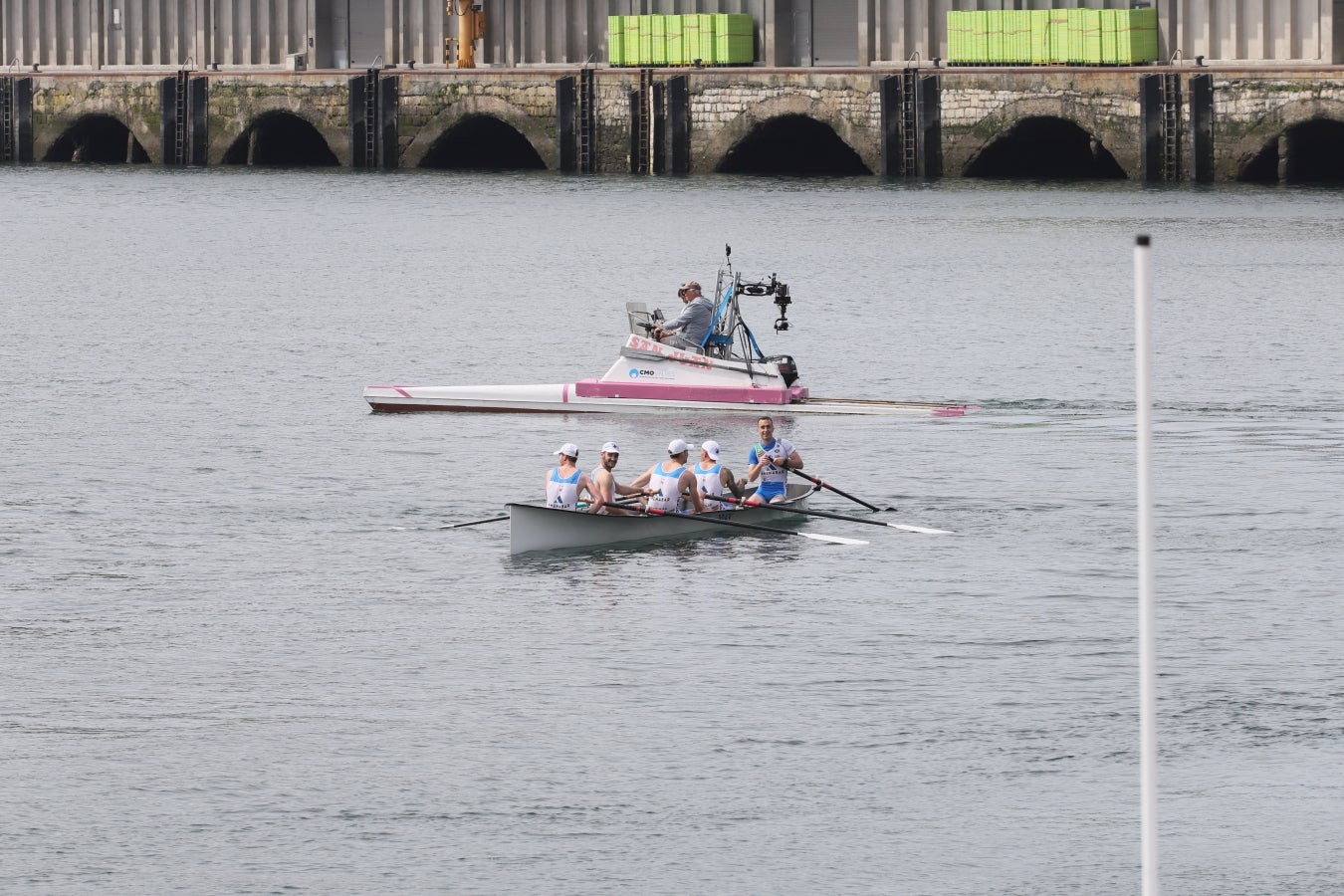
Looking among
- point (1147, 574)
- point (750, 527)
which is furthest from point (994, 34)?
point (1147, 574)

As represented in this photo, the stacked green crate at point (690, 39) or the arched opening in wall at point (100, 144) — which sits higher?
the stacked green crate at point (690, 39)

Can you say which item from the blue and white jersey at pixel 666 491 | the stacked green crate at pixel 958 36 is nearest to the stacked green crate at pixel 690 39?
the stacked green crate at pixel 958 36

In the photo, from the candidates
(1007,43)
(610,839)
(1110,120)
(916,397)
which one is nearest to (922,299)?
(916,397)

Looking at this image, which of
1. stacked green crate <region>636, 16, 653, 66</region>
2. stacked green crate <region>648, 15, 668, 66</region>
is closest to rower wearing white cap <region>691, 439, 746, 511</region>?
stacked green crate <region>648, 15, 668, 66</region>

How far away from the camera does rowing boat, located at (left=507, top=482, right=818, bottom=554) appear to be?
38344 millimetres

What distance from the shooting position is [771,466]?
133 feet

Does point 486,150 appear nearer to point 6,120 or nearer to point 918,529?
point 6,120

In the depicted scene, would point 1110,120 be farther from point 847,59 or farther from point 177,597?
point 177,597

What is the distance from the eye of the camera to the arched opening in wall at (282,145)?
13962 centimetres

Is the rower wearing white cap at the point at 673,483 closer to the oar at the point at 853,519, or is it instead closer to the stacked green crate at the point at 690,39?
the oar at the point at 853,519

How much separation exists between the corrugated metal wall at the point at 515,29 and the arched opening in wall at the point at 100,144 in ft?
15.6

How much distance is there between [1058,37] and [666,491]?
7492 centimetres

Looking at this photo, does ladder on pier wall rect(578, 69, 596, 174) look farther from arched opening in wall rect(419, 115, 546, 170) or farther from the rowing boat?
the rowing boat

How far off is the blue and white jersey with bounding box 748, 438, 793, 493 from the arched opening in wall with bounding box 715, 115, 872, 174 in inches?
3156
